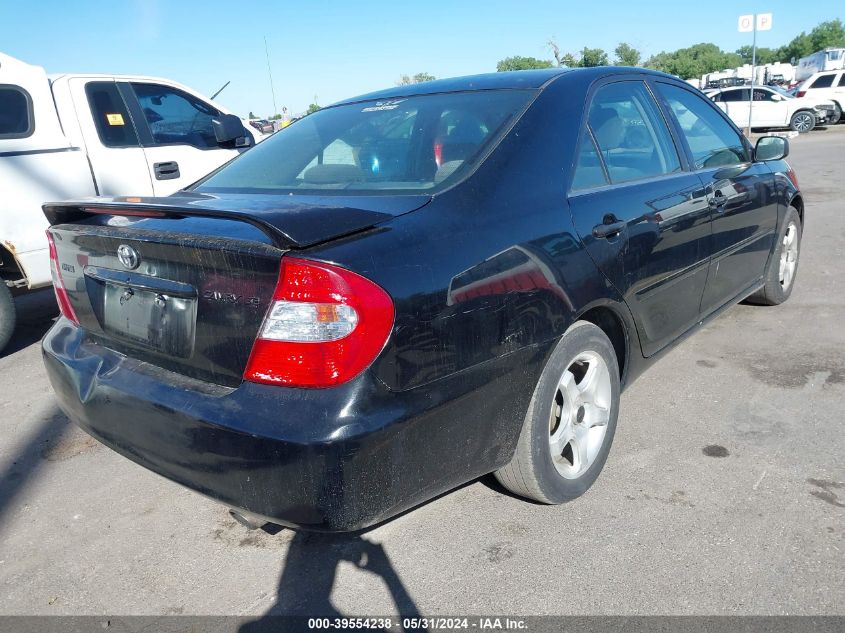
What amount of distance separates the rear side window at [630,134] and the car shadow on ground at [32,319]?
4.38 metres

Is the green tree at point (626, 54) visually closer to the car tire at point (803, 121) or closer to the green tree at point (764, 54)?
the car tire at point (803, 121)

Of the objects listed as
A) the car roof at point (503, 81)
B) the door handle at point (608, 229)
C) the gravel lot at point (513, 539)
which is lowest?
the gravel lot at point (513, 539)

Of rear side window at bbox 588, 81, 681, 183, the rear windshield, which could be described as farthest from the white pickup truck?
rear side window at bbox 588, 81, 681, 183

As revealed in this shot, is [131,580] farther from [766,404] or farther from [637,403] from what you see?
[766,404]

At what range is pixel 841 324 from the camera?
465 centimetres

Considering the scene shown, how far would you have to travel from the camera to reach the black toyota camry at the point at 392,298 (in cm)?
183

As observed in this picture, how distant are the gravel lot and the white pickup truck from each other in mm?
1897

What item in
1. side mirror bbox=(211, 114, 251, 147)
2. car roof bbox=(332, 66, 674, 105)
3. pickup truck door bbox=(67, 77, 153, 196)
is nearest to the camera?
car roof bbox=(332, 66, 674, 105)

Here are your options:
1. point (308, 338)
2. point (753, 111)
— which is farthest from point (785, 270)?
point (753, 111)

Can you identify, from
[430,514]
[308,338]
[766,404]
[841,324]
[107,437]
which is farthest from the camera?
[841,324]

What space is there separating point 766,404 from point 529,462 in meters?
1.75

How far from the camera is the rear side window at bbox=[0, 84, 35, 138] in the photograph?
4.98m

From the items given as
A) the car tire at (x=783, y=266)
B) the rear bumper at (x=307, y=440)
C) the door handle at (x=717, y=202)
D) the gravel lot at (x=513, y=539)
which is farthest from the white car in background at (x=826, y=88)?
the rear bumper at (x=307, y=440)

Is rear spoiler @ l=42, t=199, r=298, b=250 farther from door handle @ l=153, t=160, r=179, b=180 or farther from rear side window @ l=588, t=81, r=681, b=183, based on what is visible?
door handle @ l=153, t=160, r=179, b=180
